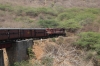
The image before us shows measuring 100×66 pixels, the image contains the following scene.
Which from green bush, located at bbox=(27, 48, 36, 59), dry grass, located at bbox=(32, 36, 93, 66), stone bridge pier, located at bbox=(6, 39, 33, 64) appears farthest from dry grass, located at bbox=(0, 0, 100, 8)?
stone bridge pier, located at bbox=(6, 39, 33, 64)

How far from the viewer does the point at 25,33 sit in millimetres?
23391

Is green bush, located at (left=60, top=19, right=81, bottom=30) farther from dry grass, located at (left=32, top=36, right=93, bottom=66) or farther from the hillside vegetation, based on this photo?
dry grass, located at (left=32, top=36, right=93, bottom=66)

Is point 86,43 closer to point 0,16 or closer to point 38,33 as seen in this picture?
point 38,33

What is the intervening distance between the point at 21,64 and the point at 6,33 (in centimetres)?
273

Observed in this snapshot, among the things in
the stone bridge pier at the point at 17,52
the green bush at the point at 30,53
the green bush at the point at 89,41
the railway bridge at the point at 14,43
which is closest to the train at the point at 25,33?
the railway bridge at the point at 14,43

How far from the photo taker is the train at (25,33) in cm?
1833

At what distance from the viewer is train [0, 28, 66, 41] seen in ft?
60.1

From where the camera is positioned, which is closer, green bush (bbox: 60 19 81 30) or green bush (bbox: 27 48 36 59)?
green bush (bbox: 27 48 36 59)

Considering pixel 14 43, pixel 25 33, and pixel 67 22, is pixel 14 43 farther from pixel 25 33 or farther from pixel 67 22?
pixel 67 22

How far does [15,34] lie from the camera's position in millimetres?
20500

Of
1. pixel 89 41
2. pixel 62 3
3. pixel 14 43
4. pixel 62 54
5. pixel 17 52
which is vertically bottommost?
pixel 89 41

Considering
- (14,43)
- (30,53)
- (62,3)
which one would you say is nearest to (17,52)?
(14,43)

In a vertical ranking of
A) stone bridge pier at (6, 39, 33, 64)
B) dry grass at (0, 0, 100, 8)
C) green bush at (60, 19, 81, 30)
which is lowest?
green bush at (60, 19, 81, 30)

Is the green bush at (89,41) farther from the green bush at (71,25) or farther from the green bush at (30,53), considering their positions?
the green bush at (71,25)
